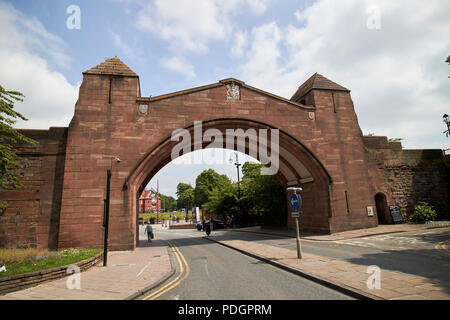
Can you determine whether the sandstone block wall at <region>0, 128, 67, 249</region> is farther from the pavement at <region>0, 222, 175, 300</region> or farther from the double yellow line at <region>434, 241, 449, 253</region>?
the double yellow line at <region>434, 241, 449, 253</region>

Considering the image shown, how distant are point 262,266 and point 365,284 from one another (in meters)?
3.45

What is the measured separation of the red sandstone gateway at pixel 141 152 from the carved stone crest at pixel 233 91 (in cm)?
7

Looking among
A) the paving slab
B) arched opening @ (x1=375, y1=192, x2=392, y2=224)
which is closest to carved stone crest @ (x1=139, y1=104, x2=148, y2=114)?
the paving slab

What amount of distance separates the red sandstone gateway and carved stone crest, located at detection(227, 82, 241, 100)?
7cm

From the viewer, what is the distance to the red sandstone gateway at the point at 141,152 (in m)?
13.5

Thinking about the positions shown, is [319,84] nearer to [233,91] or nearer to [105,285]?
[233,91]

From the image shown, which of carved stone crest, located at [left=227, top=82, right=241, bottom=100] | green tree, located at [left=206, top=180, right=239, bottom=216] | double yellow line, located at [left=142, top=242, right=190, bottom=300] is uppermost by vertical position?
carved stone crest, located at [left=227, top=82, right=241, bottom=100]

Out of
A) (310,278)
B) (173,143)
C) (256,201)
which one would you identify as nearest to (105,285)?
(310,278)

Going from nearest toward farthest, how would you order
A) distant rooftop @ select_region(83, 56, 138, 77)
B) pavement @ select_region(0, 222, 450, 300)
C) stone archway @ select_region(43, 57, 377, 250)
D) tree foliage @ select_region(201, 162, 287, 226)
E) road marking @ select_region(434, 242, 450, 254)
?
pavement @ select_region(0, 222, 450, 300)
road marking @ select_region(434, 242, 450, 254)
stone archway @ select_region(43, 57, 377, 250)
distant rooftop @ select_region(83, 56, 138, 77)
tree foliage @ select_region(201, 162, 287, 226)

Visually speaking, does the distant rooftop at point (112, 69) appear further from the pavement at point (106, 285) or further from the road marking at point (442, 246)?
the road marking at point (442, 246)

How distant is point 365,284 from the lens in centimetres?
526

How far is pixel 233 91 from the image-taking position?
1756 centimetres

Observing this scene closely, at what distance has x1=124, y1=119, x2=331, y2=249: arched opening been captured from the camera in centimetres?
1504

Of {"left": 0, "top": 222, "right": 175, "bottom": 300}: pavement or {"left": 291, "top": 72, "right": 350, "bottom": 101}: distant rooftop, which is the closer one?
{"left": 0, "top": 222, "right": 175, "bottom": 300}: pavement
